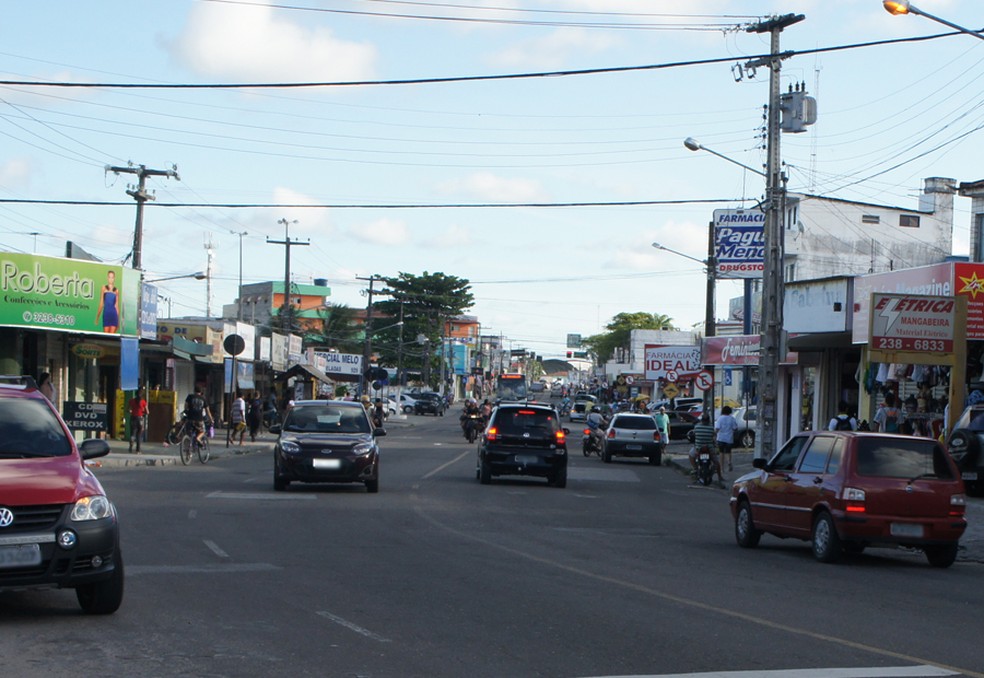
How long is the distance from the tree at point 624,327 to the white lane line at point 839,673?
157 metres

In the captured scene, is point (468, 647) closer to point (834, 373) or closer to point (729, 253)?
point (729, 253)

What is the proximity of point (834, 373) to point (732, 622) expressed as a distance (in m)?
32.7

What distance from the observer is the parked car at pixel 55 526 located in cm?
891

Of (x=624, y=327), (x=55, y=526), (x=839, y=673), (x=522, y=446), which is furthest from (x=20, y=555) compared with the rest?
(x=624, y=327)

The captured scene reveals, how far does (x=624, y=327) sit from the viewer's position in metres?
175

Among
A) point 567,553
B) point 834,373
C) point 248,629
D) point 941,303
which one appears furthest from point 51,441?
point 834,373

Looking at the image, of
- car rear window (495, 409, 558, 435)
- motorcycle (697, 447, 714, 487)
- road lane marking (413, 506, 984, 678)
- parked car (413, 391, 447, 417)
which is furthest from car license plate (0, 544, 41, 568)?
parked car (413, 391, 447, 417)

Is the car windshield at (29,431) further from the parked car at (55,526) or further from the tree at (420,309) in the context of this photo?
the tree at (420,309)

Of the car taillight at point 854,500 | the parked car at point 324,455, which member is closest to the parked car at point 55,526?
the car taillight at point 854,500

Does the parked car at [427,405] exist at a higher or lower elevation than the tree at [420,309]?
lower

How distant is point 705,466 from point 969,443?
7949 mm

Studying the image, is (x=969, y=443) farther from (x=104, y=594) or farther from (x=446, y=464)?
(x=104, y=594)

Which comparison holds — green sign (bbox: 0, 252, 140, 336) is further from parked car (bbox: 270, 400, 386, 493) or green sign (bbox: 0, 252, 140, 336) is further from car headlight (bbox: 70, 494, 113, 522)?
car headlight (bbox: 70, 494, 113, 522)

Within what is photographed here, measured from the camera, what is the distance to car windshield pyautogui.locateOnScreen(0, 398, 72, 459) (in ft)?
32.7
